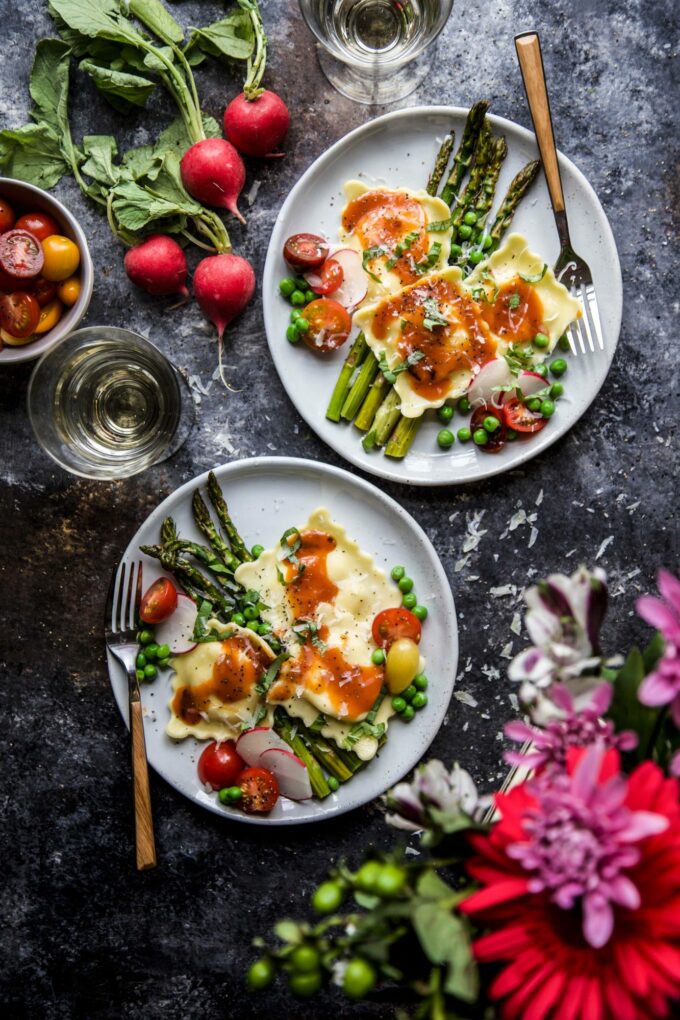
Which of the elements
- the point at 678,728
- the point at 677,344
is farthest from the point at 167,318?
the point at 678,728

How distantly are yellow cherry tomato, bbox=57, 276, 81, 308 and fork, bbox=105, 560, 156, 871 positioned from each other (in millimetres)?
1000

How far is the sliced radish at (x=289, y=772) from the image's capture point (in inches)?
126

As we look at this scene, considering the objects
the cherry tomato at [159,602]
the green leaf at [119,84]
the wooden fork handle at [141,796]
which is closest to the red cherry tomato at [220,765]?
the wooden fork handle at [141,796]

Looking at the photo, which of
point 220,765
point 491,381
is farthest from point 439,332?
point 220,765

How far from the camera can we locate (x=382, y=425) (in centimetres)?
334

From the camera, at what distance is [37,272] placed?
312 centimetres

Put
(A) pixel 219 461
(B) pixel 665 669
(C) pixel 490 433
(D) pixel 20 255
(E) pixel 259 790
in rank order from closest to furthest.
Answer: (B) pixel 665 669 < (D) pixel 20 255 < (E) pixel 259 790 < (C) pixel 490 433 < (A) pixel 219 461

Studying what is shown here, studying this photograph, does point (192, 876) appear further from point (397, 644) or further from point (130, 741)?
point (397, 644)

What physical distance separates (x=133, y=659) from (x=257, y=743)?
57 cm

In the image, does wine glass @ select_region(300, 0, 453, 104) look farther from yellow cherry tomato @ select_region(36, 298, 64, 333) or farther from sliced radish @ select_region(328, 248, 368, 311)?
yellow cherry tomato @ select_region(36, 298, 64, 333)

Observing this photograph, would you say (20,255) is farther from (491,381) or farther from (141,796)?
(141,796)

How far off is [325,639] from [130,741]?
896 mm

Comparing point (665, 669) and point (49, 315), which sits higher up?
point (665, 669)

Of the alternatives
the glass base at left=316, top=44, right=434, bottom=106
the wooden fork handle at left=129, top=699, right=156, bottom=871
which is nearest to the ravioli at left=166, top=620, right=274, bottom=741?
the wooden fork handle at left=129, top=699, right=156, bottom=871
